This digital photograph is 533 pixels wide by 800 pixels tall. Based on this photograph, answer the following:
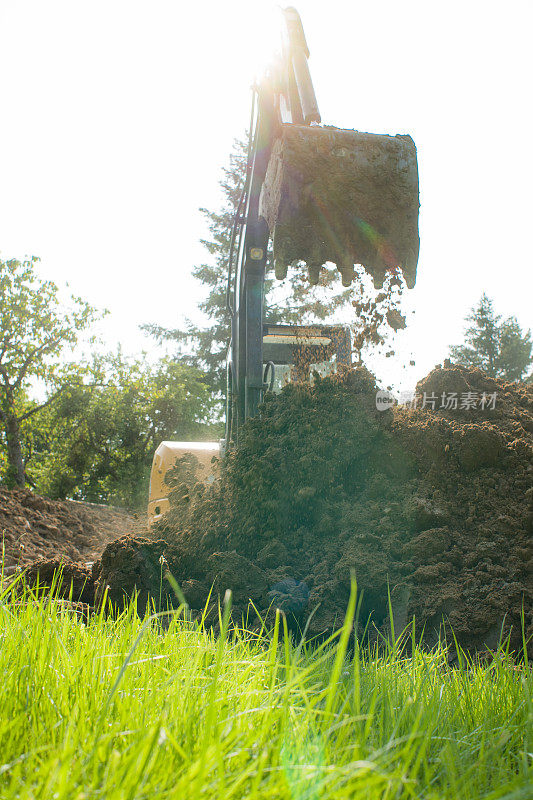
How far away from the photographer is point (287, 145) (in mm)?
4066

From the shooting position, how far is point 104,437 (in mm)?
16297

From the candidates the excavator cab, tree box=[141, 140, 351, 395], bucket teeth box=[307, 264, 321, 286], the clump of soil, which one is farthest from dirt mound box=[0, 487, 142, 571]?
tree box=[141, 140, 351, 395]

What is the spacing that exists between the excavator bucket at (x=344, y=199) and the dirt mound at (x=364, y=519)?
1082mm

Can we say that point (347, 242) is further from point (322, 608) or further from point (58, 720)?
point (58, 720)

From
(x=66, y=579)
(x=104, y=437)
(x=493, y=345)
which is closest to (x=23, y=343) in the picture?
(x=104, y=437)

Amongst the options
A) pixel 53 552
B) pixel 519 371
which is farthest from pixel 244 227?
pixel 519 371

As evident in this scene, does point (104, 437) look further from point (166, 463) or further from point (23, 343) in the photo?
point (166, 463)

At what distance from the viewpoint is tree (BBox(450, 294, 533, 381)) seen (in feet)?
139

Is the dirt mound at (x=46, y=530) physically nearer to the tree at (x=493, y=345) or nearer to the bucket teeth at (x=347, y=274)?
the bucket teeth at (x=347, y=274)

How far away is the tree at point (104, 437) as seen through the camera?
A: 15.8 metres

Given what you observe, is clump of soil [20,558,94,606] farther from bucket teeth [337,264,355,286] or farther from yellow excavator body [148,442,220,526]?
bucket teeth [337,264,355,286]

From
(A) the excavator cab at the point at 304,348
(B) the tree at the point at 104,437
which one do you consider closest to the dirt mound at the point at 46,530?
(A) the excavator cab at the point at 304,348

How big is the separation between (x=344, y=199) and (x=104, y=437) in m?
13.5

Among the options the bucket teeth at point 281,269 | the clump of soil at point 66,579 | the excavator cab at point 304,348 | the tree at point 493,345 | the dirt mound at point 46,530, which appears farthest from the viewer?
the tree at point 493,345
